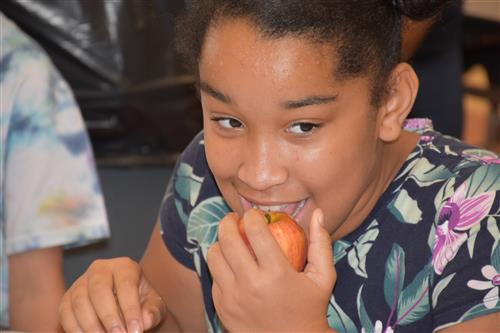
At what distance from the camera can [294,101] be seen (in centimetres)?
110

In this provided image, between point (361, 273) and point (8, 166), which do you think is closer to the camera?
point (361, 273)

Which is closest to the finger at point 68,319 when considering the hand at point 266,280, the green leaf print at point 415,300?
the hand at point 266,280

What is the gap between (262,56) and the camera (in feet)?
3.63

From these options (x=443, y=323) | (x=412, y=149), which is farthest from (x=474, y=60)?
(x=443, y=323)

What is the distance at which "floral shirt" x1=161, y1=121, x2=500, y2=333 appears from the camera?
3.88 feet

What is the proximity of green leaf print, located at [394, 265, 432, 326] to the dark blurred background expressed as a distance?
75cm

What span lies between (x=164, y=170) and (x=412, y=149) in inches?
37.7

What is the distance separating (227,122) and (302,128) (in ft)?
0.33

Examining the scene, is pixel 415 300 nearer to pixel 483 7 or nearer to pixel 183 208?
pixel 183 208

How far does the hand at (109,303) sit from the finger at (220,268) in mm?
151

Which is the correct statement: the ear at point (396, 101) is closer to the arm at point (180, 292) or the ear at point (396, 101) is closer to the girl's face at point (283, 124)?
the girl's face at point (283, 124)

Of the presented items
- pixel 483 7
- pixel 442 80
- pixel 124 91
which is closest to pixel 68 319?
pixel 124 91

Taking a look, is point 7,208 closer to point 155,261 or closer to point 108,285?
point 155,261

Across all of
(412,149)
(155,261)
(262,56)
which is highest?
(262,56)
